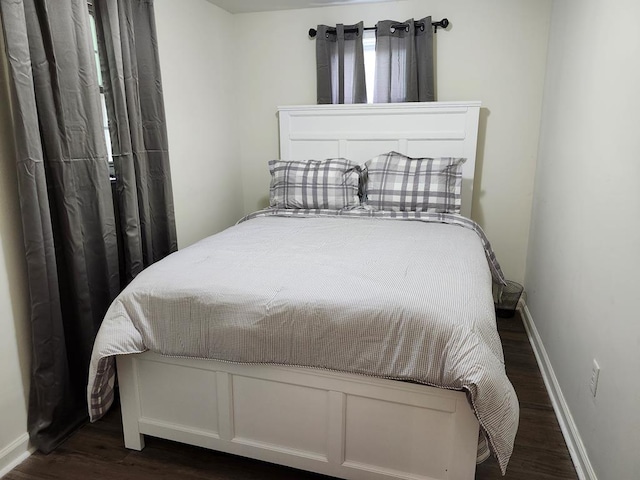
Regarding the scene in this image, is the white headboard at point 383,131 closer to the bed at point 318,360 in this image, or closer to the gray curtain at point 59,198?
the bed at point 318,360

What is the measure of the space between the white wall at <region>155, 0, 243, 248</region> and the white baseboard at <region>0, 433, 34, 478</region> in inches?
56.3

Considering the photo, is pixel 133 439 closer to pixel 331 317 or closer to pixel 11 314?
pixel 11 314

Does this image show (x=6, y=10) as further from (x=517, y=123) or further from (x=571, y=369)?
(x=517, y=123)

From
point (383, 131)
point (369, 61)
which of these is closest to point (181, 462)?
point (383, 131)

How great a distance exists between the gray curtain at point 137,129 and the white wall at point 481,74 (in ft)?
3.87

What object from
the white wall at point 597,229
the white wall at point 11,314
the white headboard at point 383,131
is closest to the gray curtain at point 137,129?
the white wall at point 11,314

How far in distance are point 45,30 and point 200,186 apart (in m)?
1.48

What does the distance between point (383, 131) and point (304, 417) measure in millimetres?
2235

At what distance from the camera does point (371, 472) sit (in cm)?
156

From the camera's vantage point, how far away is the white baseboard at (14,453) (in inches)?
67.9

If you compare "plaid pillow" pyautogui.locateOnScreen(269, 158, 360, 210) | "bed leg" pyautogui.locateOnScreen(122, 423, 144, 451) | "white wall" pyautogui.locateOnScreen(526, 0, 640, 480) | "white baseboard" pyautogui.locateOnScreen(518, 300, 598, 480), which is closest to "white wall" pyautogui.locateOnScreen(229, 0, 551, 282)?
"white wall" pyautogui.locateOnScreen(526, 0, 640, 480)

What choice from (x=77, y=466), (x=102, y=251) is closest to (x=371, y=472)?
(x=77, y=466)

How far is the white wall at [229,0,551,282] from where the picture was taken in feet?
9.78

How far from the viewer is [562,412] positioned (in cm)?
197
